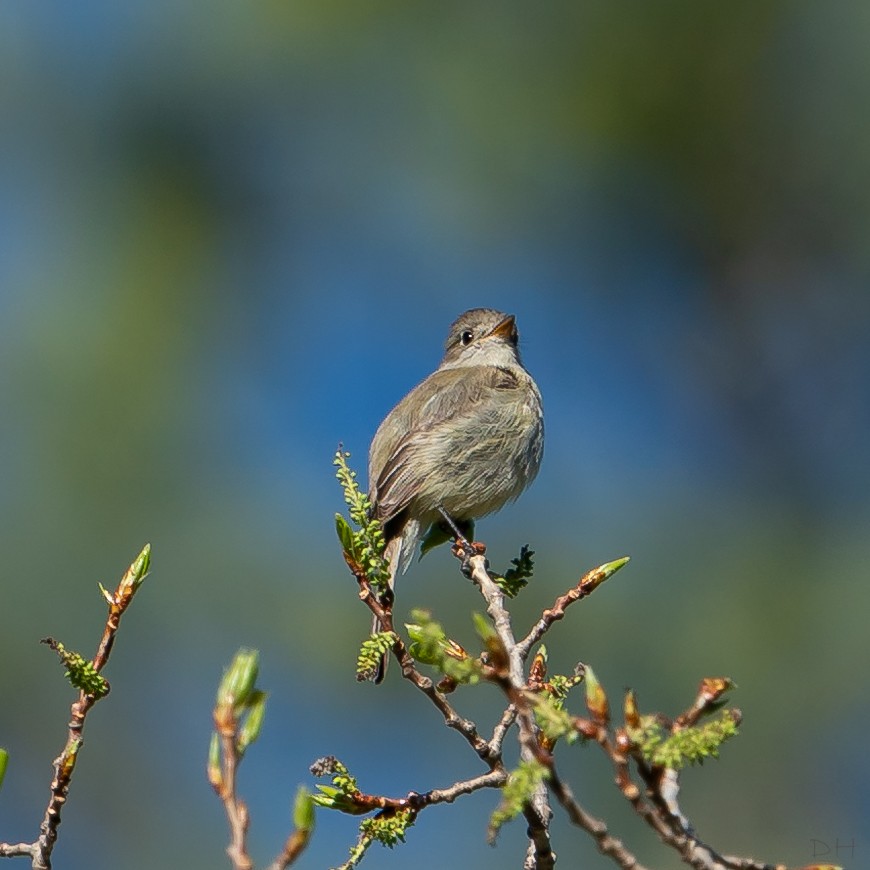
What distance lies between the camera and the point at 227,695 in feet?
5.38

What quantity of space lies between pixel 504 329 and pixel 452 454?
1189 mm

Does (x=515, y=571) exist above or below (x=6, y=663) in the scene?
below

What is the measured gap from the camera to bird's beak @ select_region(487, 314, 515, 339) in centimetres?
612

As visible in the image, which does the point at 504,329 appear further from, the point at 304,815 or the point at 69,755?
the point at 304,815

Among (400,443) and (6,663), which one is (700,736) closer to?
(400,443)

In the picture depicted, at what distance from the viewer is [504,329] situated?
6.15 metres

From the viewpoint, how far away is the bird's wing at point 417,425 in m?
5.02

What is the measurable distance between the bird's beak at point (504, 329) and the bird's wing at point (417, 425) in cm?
33

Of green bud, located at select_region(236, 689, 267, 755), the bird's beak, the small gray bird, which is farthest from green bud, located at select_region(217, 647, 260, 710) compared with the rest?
the bird's beak

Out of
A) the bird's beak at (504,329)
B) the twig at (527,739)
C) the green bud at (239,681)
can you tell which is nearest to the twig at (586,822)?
the twig at (527,739)

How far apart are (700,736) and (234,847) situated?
0.56 m

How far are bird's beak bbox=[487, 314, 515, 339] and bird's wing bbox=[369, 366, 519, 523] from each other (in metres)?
0.33

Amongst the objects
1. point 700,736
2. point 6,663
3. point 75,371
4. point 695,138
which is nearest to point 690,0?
point 695,138

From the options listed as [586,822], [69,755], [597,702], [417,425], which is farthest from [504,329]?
[586,822]
